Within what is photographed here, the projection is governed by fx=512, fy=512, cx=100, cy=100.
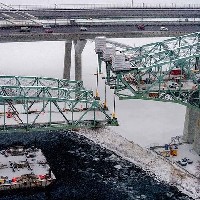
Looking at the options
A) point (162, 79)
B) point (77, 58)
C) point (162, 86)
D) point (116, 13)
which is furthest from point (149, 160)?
point (116, 13)

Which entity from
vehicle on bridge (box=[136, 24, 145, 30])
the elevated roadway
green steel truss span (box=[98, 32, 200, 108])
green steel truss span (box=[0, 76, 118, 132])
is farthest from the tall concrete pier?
green steel truss span (box=[0, 76, 118, 132])

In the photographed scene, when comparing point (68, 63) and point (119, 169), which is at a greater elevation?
point (68, 63)

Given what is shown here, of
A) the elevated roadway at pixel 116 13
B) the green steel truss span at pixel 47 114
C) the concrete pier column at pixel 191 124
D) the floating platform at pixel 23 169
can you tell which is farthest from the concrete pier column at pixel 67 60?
the floating platform at pixel 23 169

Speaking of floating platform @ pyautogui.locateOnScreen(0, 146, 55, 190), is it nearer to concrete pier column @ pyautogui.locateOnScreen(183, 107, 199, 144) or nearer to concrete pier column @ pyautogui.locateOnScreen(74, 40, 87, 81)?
concrete pier column @ pyautogui.locateOnScreen(183, 107, 199, 144)

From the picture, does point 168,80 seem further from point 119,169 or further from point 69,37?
point 69,37

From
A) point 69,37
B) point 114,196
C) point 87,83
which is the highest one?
point 69,37

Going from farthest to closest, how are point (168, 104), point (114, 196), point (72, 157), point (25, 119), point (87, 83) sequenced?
point (87, 83), point (168, 104), point (72, 157), point (25, 119), point (114, 196)

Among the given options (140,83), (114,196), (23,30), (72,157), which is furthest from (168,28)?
(114,196)

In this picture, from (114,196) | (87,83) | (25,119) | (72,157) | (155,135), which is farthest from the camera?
(87,83)
